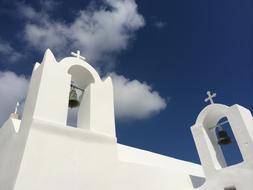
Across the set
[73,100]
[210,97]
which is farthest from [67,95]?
[210,97]

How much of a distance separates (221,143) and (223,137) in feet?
0.59

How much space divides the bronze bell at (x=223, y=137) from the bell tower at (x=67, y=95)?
277 cm

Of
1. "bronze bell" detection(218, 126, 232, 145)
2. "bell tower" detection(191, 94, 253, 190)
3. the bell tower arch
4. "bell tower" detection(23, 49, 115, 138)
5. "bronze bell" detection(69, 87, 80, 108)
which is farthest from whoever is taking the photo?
"bronze bell" detection(218, 126, 232, 145)

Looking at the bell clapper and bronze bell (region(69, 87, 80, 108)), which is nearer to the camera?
bronze bell (region(69, 87, 80, 108))

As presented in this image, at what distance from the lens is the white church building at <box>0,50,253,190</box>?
459 centimetres

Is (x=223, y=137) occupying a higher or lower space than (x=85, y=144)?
higher

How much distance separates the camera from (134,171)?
5.80 meters

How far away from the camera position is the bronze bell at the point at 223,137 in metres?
6.61

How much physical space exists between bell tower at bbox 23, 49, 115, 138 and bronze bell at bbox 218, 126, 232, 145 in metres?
2.77

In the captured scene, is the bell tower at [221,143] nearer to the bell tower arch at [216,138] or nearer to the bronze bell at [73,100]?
the bell tower arch at [216,138]

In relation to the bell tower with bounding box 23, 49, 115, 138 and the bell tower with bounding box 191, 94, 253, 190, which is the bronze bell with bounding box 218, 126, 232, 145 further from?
the bell tower with bounding box 23, 49, 115, 138

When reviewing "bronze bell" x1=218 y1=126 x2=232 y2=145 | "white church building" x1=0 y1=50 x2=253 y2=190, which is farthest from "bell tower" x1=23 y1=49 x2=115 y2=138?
"bronze bell" x1=218 y1=126 x2=232 y2=145

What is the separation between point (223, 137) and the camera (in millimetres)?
6660

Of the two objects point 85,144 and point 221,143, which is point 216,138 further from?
point 85,144
